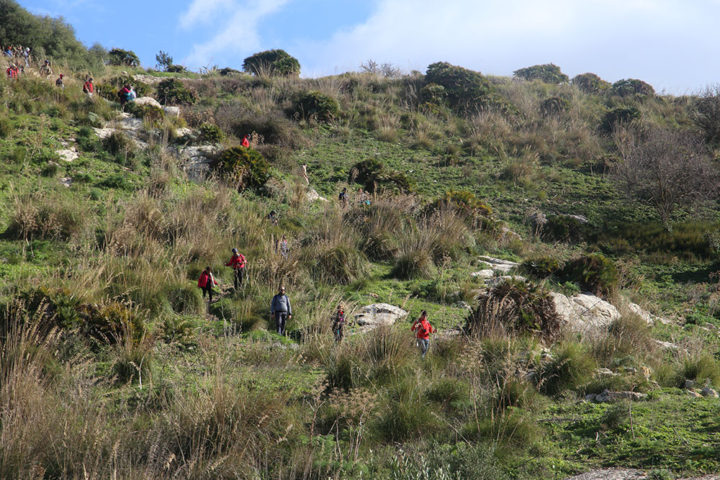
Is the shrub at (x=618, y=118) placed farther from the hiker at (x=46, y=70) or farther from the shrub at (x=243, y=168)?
the hiker at (x=46, y=70)

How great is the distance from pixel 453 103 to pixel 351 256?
23342mm

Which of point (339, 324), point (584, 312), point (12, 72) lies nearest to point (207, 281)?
point (339, 324)

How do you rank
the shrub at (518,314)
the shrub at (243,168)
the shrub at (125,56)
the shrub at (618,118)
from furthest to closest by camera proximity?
the shrub at (125,56) < the shrub at (618,118) < the shrub at (243,168) < the shrub at (518,314)

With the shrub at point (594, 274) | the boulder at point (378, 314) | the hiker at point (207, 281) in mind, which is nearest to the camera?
the boulder at point (378, 314)

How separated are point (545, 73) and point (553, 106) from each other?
1941cm

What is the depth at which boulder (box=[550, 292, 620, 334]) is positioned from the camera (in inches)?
334

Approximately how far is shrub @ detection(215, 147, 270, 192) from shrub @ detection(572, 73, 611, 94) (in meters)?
31.9

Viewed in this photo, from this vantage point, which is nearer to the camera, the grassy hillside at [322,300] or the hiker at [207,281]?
the grassy hillside at [322,300]

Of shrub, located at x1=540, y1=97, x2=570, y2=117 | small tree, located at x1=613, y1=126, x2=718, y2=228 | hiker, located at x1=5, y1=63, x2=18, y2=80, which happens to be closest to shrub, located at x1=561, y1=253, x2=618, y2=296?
small tree, located at x1=613, y1=126, x2=718, y2=228

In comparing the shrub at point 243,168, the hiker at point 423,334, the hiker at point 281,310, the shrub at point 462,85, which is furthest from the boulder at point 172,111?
the shrub at point 462,85

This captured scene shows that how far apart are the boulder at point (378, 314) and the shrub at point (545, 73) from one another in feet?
140

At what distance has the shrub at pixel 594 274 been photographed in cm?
1159

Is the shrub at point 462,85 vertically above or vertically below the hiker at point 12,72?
above

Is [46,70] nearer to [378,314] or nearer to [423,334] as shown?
[378,314]
